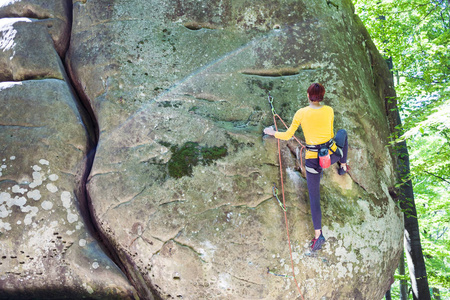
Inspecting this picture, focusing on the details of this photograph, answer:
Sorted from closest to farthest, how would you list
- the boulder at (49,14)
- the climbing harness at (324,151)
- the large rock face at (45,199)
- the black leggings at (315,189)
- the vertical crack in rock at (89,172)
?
the climbing harness at (324,151) → the black leggings at (315,189) → the large rock face at (45,199) → the vertical crack in rock at (89,172) → the boulder at (49,14)

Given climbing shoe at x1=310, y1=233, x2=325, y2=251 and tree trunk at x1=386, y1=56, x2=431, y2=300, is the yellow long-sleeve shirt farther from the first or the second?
tree trunk at x1=386, y1=56, x2=431, y2=300

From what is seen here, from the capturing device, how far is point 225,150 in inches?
203

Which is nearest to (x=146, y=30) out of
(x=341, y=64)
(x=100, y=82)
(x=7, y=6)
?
(x=100, y=82)

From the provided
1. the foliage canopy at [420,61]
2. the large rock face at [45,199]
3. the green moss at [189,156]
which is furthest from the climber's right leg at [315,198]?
the foliage canopy at [420,61]

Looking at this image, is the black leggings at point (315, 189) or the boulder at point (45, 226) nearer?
the black leggings at point (315, 189)

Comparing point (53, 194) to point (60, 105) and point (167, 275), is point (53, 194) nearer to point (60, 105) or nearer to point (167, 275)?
point (60, 105)

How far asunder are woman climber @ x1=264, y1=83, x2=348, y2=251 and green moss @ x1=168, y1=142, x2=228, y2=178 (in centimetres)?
88

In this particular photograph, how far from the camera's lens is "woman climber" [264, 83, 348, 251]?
4.52m

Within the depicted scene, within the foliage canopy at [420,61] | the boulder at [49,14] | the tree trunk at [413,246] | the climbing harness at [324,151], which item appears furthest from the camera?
the tree trunk at [413,246]

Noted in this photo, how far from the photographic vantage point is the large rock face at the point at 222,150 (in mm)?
4781

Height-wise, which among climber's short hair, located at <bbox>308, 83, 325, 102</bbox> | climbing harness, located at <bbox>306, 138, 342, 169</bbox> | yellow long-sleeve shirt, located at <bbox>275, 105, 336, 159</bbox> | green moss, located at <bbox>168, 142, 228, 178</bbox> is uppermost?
climber's short hair, located at <bbox>308, 83, 325, 102</bbox>

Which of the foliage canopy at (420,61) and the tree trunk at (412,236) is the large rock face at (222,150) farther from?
the foliage canopy at (420,61)

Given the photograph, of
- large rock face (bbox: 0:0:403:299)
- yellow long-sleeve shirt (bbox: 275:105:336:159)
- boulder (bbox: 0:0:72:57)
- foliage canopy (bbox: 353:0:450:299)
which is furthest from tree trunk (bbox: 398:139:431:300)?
boulder (bbox: 0:0:72:57)

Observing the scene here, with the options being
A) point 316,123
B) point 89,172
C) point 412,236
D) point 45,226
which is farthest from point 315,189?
point 412,236
